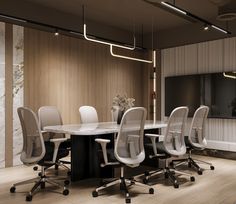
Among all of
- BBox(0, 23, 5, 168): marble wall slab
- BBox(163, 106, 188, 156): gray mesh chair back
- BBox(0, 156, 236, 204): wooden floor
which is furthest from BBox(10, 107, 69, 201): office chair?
BBox(0, 23, 5, 168): marble wall slab

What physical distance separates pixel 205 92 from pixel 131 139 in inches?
143

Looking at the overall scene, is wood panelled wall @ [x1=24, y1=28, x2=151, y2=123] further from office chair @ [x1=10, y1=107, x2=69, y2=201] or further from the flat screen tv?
office chair @ [x1=10, y1=107, x2=69, y2=201]

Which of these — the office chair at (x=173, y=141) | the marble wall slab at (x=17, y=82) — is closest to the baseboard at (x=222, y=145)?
the office chair at (x=173, y=141)

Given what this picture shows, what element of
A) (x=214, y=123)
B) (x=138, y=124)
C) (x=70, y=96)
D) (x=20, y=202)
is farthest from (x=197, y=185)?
(x=70, y=96)

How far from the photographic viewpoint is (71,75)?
609 cm

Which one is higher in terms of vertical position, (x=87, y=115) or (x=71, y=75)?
(x=71, y=75)

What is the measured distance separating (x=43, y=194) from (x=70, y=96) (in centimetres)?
282

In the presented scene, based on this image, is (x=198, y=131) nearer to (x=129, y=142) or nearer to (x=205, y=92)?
(x=129, y=142)

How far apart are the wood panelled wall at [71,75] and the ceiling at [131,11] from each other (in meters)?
0.59

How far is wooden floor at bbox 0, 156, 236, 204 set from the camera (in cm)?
336

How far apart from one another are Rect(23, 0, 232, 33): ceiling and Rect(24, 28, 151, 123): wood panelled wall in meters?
0.59

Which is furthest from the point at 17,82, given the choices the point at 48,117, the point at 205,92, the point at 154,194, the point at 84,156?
the point at 205,92

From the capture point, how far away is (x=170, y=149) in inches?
156

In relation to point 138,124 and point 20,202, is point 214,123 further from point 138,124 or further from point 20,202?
point 20,202
